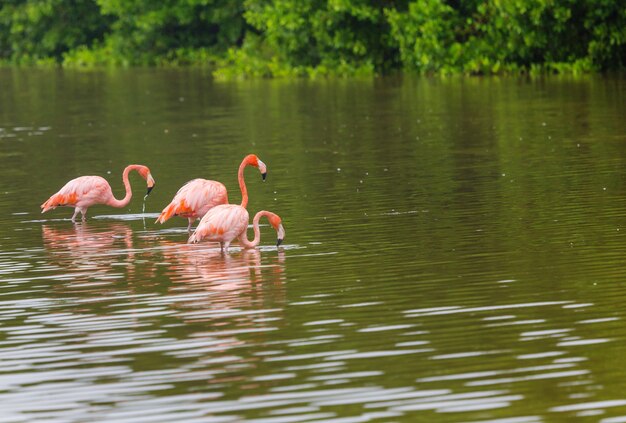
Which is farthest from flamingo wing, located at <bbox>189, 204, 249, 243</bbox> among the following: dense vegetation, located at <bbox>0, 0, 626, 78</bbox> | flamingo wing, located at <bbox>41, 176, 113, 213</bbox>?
dense vegetation, located at <bbox>0, 0, 626, 78</bbox>

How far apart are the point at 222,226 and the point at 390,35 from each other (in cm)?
3246

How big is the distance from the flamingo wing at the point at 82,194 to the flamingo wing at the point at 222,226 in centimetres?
298

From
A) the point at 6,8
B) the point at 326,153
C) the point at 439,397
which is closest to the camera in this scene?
the point at 439,397

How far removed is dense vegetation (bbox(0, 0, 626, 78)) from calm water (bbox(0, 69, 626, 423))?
15391 millimetres

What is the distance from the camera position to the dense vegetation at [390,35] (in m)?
37.9

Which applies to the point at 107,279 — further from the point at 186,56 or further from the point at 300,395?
the point at 186,56

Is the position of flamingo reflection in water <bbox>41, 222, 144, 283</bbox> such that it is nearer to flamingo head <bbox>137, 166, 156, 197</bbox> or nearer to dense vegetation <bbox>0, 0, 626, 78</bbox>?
flamingo head <bbox>137, 166, 156, 197</bbox>

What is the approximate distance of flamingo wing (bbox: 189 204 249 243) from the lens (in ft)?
40.7

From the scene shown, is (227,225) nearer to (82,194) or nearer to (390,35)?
(82,194)

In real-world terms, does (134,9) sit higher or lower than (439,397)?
higher

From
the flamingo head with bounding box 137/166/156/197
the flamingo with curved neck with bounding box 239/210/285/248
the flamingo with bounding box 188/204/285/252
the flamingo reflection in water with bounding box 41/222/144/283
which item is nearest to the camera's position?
the flamingo reflection in water with bounding box 41/222/144/283

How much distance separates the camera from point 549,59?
128 feet

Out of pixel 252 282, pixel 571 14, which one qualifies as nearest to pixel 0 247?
pixel 252 282

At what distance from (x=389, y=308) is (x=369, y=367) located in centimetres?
154
